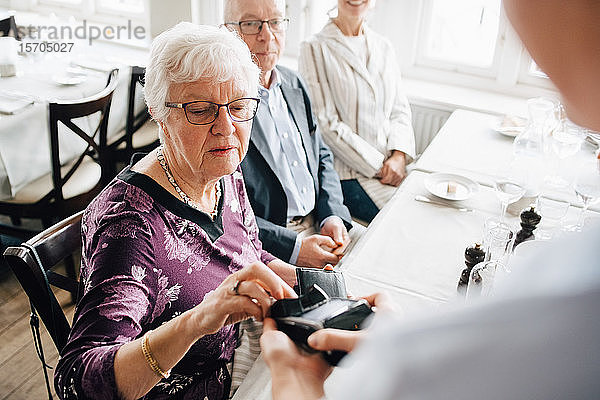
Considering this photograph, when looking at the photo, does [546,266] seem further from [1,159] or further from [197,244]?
[1,159]

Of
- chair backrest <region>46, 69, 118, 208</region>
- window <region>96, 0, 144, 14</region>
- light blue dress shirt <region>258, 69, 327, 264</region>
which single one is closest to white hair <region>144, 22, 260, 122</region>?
light blue dress shirt <region>258, 69, 327, 264</region>

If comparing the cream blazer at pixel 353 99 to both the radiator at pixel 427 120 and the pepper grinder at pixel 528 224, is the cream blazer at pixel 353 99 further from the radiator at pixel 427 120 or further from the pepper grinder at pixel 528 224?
the pepper grinder at pixel 528 224

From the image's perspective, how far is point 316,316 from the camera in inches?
34.7

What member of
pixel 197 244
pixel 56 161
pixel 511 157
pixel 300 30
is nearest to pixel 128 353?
pixel 197 244

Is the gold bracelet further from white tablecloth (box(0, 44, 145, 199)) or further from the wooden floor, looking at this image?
white tablecloth (box(0, 44, 145, 199))

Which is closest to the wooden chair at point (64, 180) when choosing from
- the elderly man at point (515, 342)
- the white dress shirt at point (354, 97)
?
the white dress shirt at point (354, 97)

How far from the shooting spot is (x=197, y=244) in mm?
1368

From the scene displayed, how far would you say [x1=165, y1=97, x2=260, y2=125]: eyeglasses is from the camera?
1.38 meters

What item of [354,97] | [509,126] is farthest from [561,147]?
[354,97]

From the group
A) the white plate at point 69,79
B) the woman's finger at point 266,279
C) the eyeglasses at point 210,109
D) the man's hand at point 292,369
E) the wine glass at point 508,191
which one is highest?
the eyeglasses at point 210,109

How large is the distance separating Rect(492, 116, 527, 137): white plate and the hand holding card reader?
1.91 m

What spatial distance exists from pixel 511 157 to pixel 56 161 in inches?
75.5

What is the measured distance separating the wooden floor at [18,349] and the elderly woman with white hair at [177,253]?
1.12 meters

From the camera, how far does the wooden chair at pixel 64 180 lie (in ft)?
7.98
